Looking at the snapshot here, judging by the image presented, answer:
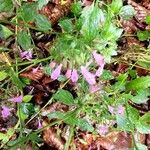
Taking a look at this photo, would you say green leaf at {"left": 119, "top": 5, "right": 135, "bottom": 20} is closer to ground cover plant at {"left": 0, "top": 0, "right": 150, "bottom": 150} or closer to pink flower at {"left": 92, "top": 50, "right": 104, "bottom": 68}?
ground cover plant at {"left": 0, "top": 0, "right": 150, "bottom": 150}

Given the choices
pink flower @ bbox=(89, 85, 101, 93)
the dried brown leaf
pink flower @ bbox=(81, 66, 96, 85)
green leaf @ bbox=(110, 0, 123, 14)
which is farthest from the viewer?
the dried brown leaf

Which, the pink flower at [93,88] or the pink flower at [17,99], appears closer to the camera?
the pink flower at [93,88]

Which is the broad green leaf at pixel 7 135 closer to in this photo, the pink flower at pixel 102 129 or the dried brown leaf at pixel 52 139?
the dried brown leaf at pixel 52 139

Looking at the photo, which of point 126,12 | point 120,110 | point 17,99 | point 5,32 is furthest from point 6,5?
point 120,110

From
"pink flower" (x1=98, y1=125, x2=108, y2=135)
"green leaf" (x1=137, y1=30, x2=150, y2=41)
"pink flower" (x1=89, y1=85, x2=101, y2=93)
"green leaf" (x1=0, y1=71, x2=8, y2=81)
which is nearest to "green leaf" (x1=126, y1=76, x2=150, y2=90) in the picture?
"pink flower" (x1=89, y1=85, x2=101, y2=93)

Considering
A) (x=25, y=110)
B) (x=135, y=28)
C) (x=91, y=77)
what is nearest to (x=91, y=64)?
(x=91, y=77)

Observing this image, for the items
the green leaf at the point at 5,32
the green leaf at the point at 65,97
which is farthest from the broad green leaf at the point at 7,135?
the green leaf at the point at 5,32

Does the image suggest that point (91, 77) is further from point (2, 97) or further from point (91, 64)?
point (2, 97)

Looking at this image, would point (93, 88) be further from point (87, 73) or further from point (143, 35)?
point (143, 35)
